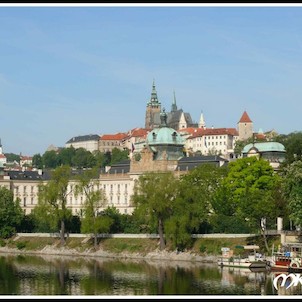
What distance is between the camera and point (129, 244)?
3679 inches

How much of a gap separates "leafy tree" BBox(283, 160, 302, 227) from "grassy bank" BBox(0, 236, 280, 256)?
19.1 ft

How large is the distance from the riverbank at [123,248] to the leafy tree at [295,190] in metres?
6.17

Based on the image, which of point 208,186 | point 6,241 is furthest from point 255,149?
point 6,241

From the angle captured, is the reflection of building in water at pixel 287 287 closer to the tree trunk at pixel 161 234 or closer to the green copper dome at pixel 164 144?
the tree trunk at pixel 161 234

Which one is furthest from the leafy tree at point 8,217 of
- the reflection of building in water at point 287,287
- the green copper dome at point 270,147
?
the reflection of building in water at point 287,287

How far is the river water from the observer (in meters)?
59.9

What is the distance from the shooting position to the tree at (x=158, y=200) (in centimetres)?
8800

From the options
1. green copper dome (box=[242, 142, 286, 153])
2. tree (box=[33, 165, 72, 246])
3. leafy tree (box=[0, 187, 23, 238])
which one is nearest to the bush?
tree (box=[33, 165, 72, 246])

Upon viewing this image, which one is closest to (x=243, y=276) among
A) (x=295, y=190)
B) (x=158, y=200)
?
(x=295, y=190)

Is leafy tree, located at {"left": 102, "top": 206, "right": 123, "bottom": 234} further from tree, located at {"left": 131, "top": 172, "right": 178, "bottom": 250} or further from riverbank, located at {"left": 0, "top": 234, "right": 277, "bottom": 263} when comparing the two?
tree, located at {"left": 131, "top": 172, "right": 178, "bottom": 250}

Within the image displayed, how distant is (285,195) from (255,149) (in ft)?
117

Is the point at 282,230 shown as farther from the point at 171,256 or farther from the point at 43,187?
the point at 43,187

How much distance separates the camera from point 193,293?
194ft

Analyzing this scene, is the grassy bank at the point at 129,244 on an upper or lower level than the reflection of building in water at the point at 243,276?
upper
